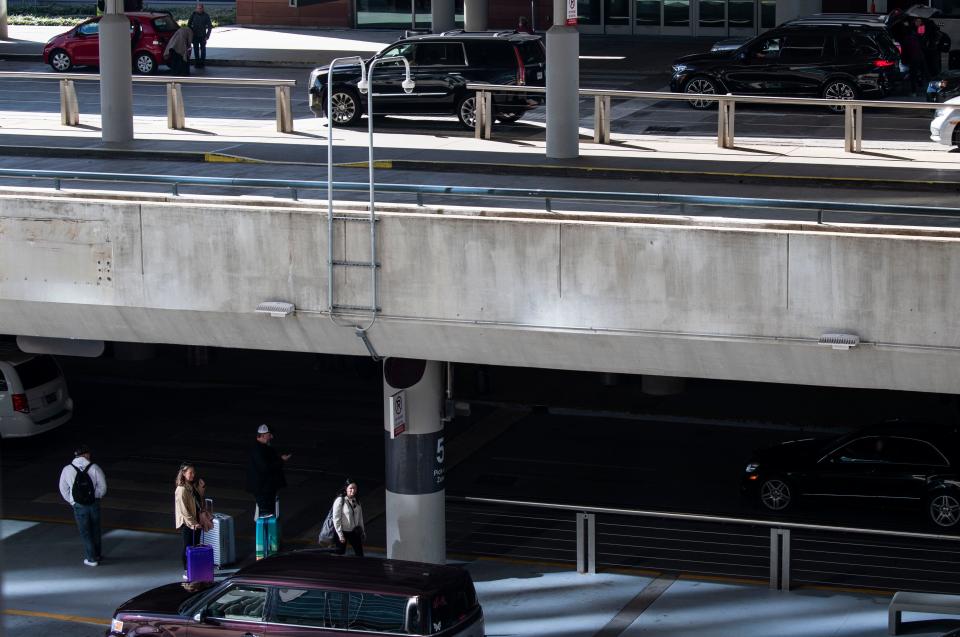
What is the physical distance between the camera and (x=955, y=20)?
41.3 m

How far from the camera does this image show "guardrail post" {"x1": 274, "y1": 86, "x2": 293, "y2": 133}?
88.0ft

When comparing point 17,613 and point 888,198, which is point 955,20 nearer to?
point 888,198

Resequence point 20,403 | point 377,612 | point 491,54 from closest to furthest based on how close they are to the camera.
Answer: point 377,612, point 20,403, point 491,54

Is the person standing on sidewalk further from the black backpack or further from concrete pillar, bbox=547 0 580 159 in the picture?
the black backpack

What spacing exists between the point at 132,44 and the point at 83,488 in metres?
25.4

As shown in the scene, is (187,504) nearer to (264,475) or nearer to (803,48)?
(264,475)

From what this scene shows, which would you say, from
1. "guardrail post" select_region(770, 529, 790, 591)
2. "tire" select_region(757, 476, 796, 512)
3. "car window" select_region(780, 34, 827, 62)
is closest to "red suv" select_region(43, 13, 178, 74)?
"car window" select_region(780, 34, 827, 62)

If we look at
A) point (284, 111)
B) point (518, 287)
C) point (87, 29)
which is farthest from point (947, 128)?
point (87, 29)

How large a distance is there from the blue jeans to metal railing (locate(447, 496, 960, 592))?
423 centimetres

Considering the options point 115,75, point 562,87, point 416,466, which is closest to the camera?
point 416,466

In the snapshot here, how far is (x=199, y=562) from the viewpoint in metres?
15.7

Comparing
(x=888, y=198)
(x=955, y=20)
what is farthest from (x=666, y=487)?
(x=955, y=20)

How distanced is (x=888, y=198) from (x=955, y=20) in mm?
24327

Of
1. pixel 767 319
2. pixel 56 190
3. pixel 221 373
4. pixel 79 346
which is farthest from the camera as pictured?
pixel 221 373
